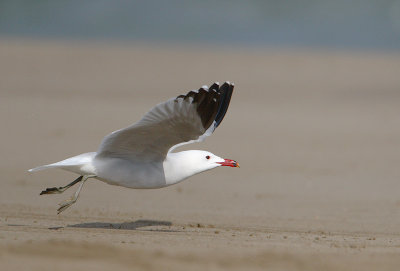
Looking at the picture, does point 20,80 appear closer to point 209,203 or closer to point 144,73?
point 144,73

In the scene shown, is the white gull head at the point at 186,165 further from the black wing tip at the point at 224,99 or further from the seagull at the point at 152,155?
the black wing tip at the point at 224,99

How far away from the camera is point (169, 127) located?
6738mm

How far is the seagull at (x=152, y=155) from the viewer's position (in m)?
6.68

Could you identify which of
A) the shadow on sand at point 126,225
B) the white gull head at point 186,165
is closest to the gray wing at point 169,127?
the white gull head at point 186,165

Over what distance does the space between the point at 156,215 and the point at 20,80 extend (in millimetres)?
11839

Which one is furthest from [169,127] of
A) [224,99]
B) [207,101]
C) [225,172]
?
[225,172]

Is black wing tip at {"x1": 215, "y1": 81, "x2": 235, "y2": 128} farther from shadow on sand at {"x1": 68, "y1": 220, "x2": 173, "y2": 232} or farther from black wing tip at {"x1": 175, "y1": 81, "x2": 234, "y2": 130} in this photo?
shadow on sand at {"x1": 68, "y1": 220, "x2": 173, "y2": 232}

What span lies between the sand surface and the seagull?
1.62 feet

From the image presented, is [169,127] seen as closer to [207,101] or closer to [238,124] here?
[207,101]

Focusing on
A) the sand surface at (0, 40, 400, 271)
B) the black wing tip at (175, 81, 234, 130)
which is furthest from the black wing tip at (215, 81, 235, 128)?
the sand surface at (0, 40, 400, 271)

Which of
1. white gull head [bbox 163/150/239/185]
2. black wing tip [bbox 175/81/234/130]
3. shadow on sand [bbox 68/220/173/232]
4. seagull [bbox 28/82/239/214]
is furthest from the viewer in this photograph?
white gull head [bbox 163/150/239/185]

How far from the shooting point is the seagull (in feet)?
21.9

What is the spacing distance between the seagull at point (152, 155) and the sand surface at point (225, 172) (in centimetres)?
49

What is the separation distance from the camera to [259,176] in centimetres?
1042
